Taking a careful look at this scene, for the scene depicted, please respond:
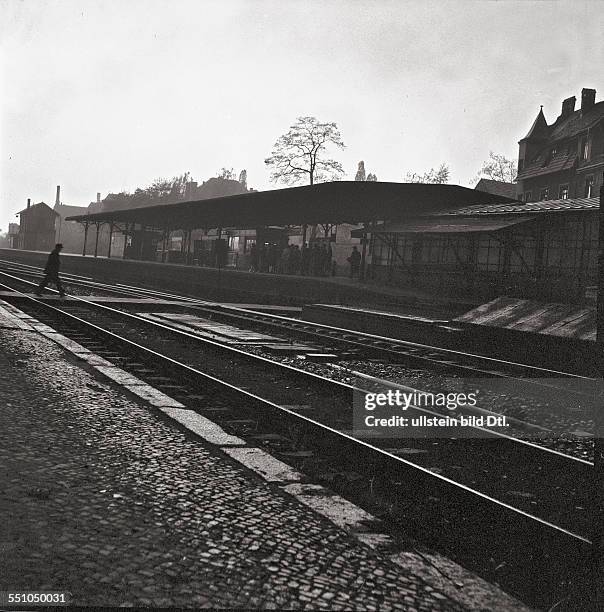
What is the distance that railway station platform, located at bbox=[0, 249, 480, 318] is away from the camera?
2114cm

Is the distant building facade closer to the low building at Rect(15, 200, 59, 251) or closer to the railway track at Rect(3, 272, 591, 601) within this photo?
the railway track at Rect(3, 272, 591, 601)

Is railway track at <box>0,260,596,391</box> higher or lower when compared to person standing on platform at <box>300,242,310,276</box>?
lower

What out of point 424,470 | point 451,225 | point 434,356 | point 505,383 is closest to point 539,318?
point 434,356

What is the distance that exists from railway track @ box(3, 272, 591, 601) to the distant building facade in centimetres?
3640

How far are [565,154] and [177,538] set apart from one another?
1918 inches

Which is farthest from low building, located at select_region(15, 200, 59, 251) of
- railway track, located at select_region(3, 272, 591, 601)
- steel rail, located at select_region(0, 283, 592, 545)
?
railway track, located at select_region(3, 272, 591, 601)

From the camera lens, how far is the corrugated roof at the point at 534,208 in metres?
20.8

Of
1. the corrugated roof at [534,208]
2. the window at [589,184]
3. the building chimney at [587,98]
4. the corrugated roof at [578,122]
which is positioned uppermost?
the building chimney at [587,98]

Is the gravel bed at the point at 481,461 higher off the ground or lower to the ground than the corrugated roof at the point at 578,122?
Result: lower

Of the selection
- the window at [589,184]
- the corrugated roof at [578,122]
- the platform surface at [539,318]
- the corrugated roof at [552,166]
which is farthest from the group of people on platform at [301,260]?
the corrugated roof at [578,122]

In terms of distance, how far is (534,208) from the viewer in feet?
73.4

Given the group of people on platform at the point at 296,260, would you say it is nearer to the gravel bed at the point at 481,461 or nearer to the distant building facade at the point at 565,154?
the distant building facade at the point at 565,154

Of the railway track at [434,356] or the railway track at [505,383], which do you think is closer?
the railway track at [505,383]

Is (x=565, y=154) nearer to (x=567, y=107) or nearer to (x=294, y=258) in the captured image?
(x=567, y=107)
